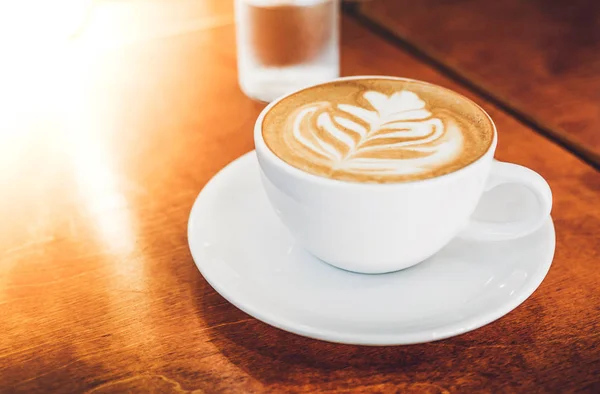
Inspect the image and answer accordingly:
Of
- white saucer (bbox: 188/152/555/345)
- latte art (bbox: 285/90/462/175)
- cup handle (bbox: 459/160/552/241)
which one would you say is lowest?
white saucer (bbox: 188/152/555/345)

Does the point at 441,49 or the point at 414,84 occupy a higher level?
the point at 414,84

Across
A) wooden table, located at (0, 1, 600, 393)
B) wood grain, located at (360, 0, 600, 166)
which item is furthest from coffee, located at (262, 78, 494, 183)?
wood grain, located at (360, 0, 600, 166)

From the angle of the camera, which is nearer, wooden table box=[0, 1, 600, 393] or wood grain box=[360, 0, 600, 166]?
wooden table box=[0, 1, 600, 393]

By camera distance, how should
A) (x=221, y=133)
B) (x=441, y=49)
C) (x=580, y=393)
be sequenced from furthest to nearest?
(x=441, y=49), (x=221, y=133), (x=580, y=393)

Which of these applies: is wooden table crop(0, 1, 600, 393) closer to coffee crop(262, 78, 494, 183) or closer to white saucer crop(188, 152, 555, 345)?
white saucer crop(188, 152, 555, 345)

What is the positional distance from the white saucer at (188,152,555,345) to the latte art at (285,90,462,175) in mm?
98

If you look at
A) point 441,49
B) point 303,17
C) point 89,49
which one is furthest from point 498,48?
point 89,49

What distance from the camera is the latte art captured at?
0.51 meters

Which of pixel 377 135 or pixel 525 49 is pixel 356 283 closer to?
pixel 377 135

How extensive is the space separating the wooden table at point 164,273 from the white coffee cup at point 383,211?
0.07 metres

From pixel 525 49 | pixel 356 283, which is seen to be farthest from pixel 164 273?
pixel 525 49

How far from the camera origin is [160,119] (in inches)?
33.3

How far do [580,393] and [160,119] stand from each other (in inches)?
23.5

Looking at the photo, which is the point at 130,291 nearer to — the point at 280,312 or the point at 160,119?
the point at 280,312
